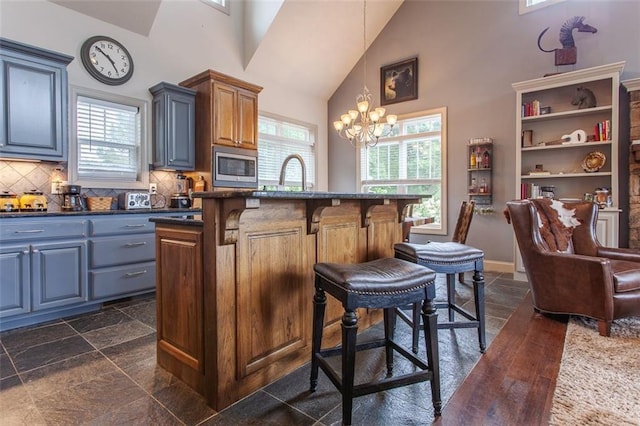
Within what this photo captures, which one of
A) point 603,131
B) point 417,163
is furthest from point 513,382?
point 417,163

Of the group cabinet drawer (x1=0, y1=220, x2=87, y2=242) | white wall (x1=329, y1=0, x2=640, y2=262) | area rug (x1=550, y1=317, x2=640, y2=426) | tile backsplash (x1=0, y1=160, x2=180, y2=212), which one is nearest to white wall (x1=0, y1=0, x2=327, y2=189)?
tile backsplash (x1=0, y1=160, x2=180, y2=212)

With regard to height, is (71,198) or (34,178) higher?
(34,178)

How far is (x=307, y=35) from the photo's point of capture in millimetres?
5152

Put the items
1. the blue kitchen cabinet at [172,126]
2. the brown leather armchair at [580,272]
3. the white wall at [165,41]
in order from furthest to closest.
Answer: the blue kitchen cabinet at [172,126]
the white wall at [165,41]
the brown leather armchair at [580,272]

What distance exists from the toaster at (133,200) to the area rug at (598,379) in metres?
3.93

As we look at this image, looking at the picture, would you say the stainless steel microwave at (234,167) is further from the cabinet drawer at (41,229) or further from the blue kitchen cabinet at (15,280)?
the blue kitchen cabinet at (15,280)

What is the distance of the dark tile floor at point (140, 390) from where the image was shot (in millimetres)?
1509

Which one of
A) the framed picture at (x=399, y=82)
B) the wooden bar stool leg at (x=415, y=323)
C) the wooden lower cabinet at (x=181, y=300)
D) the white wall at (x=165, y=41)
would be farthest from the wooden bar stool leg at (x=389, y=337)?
the framed picture at (x=399, y=82)

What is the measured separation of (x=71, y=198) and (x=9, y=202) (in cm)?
50

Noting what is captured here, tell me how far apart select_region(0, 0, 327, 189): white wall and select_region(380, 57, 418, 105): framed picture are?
58.6 inches

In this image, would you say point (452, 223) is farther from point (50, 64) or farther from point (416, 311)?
point (50, 64)

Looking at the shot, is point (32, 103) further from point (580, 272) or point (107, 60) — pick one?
point (580, 272)

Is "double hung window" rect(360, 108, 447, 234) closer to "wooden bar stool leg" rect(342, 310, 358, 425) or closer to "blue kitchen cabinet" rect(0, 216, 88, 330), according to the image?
"wooden bar stool leg" rect(342, 310, 358, 425)

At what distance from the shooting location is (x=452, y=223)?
5.13m
